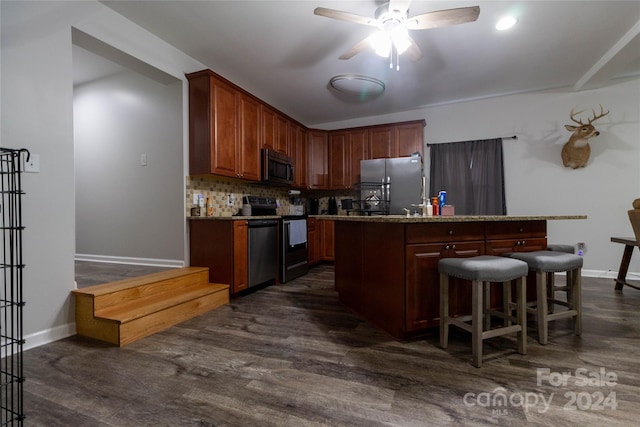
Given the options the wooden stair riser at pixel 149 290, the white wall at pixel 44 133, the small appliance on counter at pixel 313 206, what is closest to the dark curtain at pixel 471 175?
the small appliance on counter at pixel 313 206

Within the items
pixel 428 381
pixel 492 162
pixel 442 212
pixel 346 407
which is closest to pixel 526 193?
pixel 492 162

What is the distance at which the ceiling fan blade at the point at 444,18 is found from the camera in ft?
6.53

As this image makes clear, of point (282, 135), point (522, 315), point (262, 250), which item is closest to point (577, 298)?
point (522, 315)

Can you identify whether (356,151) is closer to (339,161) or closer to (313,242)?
(339,161)

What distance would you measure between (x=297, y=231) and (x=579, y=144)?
13.0 ft

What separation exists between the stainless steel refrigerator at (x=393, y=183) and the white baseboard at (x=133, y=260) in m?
2.71

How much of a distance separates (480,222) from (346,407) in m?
1.65

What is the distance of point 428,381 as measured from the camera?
5.10 ft

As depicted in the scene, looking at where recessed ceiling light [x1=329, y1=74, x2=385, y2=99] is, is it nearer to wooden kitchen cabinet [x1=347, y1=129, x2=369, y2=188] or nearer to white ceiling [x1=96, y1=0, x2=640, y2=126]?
white ceiling [x1=96, y1=0, x2=640, y2=126]

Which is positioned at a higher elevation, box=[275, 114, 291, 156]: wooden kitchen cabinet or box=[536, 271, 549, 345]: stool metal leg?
box=[275, 114, 291, 156]: wooden kitchen cabinet

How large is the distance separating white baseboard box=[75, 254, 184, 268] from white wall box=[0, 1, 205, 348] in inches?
43.2

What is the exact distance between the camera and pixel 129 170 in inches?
144

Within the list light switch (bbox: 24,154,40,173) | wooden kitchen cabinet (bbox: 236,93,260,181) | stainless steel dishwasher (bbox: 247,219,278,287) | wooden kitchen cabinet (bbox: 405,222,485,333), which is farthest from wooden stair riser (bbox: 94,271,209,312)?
wooden kitchen cabinet (bbox: 405,222,485,333)

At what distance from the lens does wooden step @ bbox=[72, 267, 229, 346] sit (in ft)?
6.85
